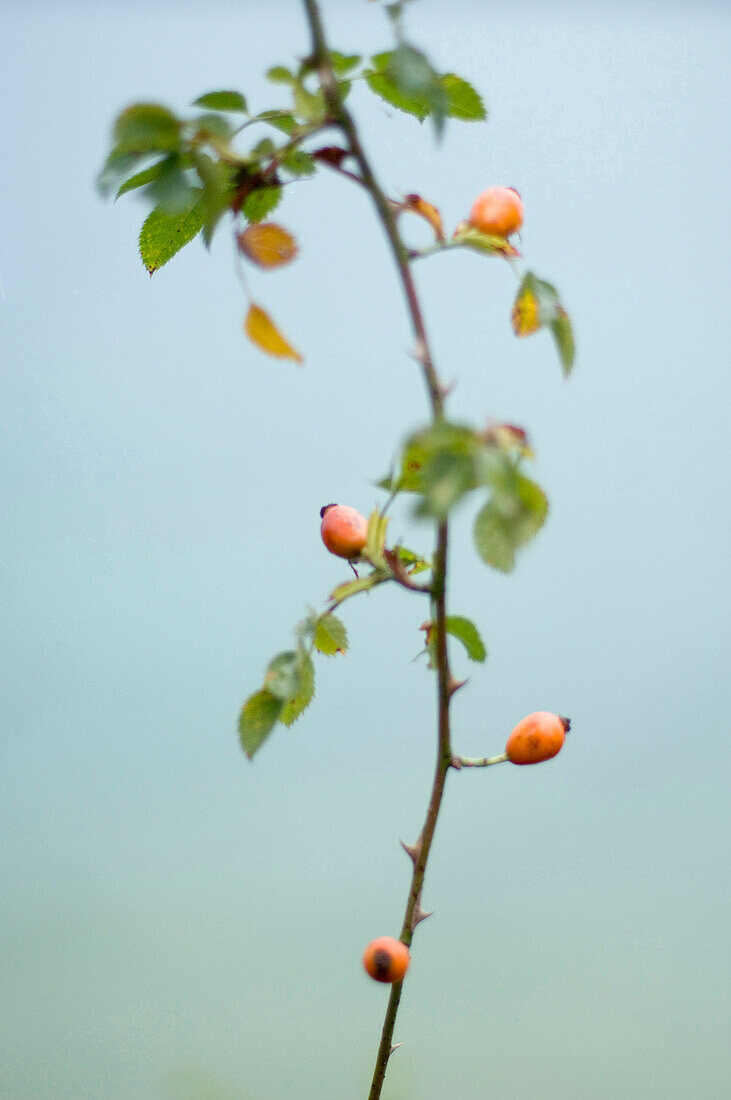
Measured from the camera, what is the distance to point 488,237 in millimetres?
449

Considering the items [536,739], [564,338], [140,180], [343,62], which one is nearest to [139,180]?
[140,180]

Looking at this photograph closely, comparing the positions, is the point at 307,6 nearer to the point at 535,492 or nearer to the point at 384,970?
the point at 535,492

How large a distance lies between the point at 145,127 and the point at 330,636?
25cm

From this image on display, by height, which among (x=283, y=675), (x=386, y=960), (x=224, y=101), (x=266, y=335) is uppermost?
(x=224, y=101)

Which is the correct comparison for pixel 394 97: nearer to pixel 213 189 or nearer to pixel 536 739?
pixel 213 189

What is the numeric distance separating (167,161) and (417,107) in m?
0.16

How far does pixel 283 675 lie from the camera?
1.51ft

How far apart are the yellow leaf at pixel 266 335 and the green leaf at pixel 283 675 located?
0.13 m

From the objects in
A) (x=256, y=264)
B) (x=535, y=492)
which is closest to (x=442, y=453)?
(x=535, y=492)

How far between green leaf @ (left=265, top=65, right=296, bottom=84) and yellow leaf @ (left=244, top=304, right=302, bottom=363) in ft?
0.32

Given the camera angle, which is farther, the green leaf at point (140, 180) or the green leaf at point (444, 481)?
the green leaf at point (140, 180)

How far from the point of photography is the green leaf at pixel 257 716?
1.50 feet

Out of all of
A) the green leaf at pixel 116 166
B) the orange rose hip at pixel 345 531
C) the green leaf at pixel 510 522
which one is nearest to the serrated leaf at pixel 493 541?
the green leaf at pixel 510 522

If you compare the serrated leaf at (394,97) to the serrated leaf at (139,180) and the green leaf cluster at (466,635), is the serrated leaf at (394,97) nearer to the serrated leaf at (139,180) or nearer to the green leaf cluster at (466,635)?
the serrated leaf at (139,180)
